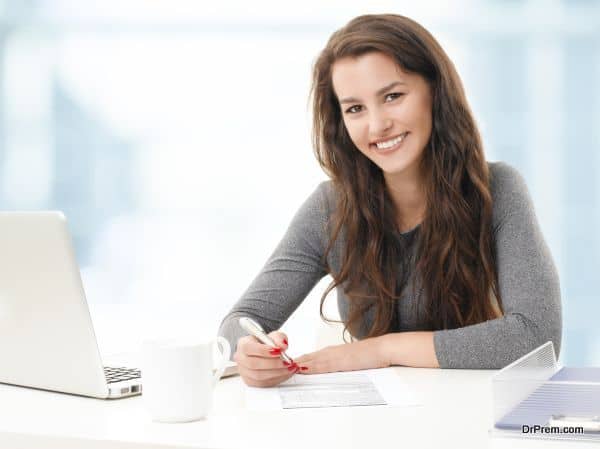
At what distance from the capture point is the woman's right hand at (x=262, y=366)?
48.8 inches

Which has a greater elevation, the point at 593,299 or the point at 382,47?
the point at 382,47

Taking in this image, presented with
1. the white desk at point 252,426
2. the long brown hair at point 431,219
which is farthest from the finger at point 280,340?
the long brown hair at point 431,219

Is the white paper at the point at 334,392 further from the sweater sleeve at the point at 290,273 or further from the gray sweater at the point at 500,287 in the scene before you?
the sweater sleeve at the point at 290,273

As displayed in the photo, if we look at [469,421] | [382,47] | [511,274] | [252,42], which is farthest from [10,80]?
[469,421]

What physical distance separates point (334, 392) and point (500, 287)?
602mm

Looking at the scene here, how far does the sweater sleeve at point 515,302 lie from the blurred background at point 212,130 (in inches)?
89.6

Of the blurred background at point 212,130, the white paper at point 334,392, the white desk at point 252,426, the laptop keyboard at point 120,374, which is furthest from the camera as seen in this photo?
the blurred background at point 212,130

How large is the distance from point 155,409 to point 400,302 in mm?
939

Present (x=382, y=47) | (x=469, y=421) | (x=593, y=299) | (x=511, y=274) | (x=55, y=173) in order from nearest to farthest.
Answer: (x=469, y=421) → (x=511, y=274) → (x=382, y=47) → (x=593, y=299) → (x=55, y=173)

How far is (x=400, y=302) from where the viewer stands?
1.82m

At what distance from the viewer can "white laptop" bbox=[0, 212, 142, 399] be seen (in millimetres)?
1034

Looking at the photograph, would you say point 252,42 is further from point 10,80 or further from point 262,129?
point 10,80

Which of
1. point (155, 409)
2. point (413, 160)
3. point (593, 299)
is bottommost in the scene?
point (593, 299)

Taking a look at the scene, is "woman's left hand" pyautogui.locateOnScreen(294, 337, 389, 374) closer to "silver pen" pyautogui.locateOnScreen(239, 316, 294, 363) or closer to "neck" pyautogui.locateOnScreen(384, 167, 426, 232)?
"silver pen" pyautogui.locateOnScreen(239, 316, 294, 363)
